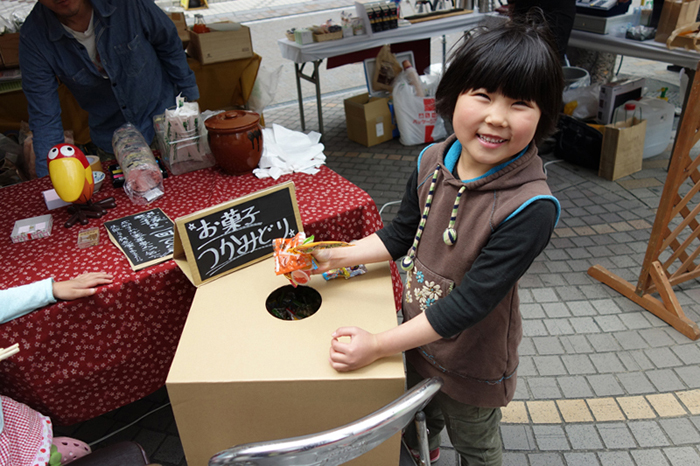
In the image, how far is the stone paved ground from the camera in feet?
6.20

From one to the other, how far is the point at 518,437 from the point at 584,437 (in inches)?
10.5

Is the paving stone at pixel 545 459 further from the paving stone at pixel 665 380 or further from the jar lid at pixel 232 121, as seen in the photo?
the jar lid at pixel 232 121

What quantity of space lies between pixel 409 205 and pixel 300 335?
473mm

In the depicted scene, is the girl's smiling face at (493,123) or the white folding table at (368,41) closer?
the girl's smiling face at (493,123)

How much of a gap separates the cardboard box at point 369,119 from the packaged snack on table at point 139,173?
9.69ft

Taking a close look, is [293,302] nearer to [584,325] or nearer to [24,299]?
[24,299]

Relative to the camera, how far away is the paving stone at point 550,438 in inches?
74.3

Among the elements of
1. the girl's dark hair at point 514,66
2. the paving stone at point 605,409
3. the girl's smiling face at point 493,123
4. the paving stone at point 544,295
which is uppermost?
the girl's dark hair at point 514,66

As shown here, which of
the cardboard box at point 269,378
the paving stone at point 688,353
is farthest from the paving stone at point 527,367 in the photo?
the cardboard box at point 269,378

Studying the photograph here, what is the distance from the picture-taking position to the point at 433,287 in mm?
1176

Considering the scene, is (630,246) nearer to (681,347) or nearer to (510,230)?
(681,347)

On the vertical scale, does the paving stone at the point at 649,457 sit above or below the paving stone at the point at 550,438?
below

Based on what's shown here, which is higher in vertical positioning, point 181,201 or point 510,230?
point 510,230

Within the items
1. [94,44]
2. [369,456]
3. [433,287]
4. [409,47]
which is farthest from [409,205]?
[409,47]
